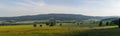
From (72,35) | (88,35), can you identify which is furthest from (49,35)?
(88,35)

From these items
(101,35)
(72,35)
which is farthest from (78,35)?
(101,35)

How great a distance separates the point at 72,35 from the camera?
154ft

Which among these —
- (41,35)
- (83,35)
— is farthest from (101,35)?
(41,35)

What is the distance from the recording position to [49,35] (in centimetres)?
4662

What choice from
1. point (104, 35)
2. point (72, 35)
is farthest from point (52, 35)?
point (104, 35)

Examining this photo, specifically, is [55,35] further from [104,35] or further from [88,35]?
[104,35]

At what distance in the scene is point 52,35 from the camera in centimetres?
4662

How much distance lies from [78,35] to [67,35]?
7.04 ft

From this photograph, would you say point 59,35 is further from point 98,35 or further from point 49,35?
point 98,35

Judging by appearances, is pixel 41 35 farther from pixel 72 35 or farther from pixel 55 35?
pixel 72 35

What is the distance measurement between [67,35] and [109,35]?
766 cm

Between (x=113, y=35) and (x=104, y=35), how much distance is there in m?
1.99

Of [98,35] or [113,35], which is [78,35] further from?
[113,35]

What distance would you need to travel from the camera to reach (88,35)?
149ft
